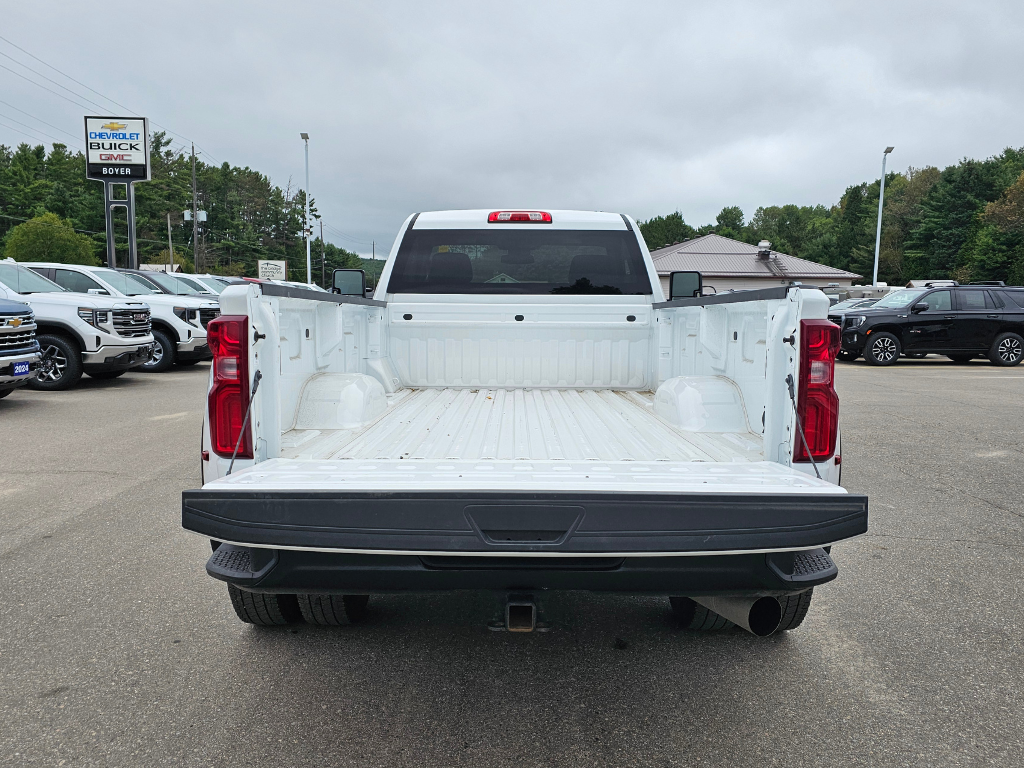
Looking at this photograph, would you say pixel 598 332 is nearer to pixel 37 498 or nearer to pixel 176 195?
pixel 37 498

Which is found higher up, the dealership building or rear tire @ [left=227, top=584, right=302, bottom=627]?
the dealership building

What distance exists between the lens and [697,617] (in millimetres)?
3176

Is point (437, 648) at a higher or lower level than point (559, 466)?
lower

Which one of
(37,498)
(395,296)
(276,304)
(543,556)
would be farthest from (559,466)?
(37,498)

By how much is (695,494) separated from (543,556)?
0.49m

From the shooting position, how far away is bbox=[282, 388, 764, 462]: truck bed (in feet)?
9.14

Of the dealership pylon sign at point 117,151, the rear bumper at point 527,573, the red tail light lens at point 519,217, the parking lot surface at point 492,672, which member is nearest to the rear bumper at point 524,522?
the rear bumper at point 527,573

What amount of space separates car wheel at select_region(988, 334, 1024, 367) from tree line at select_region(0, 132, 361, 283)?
2000 inches

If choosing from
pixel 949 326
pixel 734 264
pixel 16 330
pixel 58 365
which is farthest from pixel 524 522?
pixel 734 264

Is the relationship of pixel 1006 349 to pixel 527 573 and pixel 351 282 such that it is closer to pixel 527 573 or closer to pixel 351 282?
pixel 351 282

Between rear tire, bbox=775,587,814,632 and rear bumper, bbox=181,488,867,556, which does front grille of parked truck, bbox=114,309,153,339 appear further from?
rear tire, bbox=775,587,814,632

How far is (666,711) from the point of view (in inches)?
102

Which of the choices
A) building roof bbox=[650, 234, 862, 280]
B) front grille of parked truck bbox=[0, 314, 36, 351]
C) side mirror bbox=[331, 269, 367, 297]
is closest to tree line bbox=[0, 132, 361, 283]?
building roof bbox=[650, 234, 862, 280]

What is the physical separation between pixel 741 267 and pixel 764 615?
174ft
